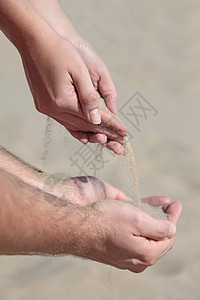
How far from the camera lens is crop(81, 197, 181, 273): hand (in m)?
1.65

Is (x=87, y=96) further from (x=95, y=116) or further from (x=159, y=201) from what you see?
(x=159, y=201)

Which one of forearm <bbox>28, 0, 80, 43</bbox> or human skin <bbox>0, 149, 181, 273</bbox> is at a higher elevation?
forearm <bbox>28, 0, 80, 43</bbox>

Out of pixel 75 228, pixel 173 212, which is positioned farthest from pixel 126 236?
pixel 173 212

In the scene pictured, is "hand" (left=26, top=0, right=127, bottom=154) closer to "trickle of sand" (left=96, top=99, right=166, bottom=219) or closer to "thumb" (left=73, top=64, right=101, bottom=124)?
"trickle of sand" (left=96, top=99, right=166, bottom=219)

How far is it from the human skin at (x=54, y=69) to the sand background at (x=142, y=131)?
1.98 feet

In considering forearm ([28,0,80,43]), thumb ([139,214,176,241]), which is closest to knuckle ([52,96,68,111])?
forearm ([28,0,80,43])

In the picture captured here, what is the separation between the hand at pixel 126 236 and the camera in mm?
1648

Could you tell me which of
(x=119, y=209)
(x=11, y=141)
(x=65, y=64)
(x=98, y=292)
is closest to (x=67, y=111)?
(x=65, y=64)

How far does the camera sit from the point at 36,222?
143 centimetres

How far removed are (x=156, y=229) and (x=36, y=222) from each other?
43cm

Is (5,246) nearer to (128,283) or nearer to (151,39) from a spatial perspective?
(128,283)

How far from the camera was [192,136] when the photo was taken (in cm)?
292

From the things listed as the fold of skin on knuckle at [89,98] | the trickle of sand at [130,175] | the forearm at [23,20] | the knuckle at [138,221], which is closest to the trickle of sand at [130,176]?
the trickle of sand at [130,175]

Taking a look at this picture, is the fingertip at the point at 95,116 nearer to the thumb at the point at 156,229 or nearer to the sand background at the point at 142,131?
the thumb at the point at 156,229
